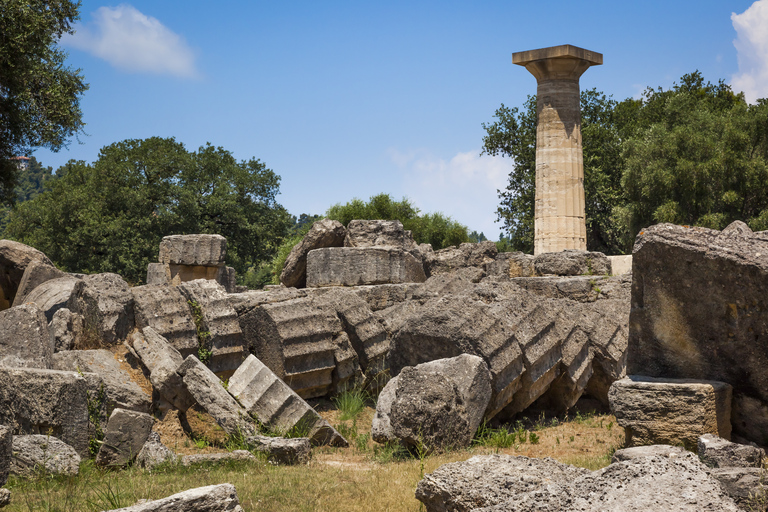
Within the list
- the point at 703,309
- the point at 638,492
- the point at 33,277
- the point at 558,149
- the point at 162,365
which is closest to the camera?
the point at 638,492

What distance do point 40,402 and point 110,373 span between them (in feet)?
3.78

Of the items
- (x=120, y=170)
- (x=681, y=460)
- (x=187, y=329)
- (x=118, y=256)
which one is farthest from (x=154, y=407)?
(x=120, y=170)

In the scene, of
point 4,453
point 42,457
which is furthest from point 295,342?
point 4,453

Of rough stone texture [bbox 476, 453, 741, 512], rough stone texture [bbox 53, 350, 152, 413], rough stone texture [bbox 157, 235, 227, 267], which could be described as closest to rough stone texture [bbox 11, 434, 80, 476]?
rough stone texture [bbox 53, 350, 152, 413]

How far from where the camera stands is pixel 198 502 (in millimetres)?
3482

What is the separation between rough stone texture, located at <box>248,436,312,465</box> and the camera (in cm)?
564

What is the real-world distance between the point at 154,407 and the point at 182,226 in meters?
22.1

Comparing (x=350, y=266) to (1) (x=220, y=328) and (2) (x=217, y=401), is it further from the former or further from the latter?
(2) (x=217, y=401)

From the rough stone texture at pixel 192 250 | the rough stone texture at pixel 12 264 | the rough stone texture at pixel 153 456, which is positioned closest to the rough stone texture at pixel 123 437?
the rough stone texture at pixel 153 456

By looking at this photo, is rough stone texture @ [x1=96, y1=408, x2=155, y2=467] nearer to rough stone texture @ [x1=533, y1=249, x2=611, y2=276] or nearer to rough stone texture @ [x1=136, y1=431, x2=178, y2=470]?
rough stone texture @ [x1=136, y1=431, x2=178, y2=470]

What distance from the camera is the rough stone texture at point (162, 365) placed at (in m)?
6.64

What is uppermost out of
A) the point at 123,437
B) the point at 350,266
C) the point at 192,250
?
the point at 192,250

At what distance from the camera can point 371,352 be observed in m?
8.49

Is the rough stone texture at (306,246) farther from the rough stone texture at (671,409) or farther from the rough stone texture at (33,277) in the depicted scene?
the rough stone texture at (671,409)
